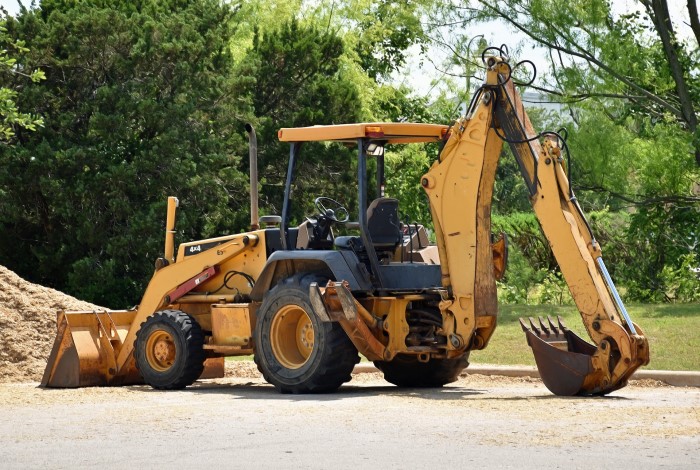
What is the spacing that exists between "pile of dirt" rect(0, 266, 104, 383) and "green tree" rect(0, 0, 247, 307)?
273 inches

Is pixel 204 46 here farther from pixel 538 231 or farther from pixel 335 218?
pixel 335 218

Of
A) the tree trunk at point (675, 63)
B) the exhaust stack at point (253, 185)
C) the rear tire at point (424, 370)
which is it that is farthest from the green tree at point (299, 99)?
the rear tire at point (424, 370)

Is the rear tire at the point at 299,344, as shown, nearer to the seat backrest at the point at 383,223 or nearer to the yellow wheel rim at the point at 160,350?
the seat backrest at the point at 383,223

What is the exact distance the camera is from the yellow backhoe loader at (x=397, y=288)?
12.3 m

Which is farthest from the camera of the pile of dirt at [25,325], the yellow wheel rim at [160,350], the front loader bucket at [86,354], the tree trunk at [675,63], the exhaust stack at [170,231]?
the tree trunk at [675,63]

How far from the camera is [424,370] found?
14.4 metres

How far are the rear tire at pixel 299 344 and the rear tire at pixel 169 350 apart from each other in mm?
933

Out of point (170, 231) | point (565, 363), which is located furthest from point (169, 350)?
point (565, 363)

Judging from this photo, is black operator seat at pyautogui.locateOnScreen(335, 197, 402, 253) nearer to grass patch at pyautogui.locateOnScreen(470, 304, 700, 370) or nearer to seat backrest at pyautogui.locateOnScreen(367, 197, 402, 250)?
seat backrest at pyautogui.locateOnScreen(367, 197, 402, 250)

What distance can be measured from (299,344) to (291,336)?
13cm

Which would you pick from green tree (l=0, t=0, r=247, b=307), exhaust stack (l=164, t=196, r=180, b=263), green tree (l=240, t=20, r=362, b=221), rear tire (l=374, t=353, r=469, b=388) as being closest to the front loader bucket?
exhaust stack (l=164, t=196, r=180, b=263)

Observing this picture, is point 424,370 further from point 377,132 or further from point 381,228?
point 377,132

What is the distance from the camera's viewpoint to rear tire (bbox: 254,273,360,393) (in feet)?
42.8

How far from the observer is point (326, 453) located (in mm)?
8617
